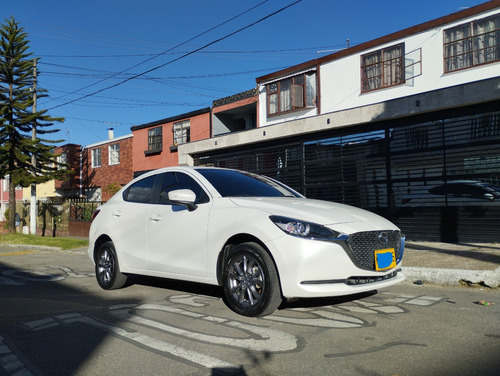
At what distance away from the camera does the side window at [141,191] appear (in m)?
5.99

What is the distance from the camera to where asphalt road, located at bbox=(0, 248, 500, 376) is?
3.12 m

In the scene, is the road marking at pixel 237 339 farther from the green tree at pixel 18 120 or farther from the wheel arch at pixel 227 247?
the green tree at pixel 18 120

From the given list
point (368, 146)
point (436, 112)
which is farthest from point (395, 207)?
point (436, 112)

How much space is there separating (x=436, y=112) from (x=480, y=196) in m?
2.38

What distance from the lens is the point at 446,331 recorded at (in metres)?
3.91

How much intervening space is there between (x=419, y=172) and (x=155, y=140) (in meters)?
17.7

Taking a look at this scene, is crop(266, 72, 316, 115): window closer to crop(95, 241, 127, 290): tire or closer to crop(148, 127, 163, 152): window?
crop(148, 127, 163, 152): window

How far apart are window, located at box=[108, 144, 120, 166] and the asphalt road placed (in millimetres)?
24431

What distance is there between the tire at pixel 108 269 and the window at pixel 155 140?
1910 centimetres

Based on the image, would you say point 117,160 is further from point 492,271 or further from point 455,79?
point 492,271

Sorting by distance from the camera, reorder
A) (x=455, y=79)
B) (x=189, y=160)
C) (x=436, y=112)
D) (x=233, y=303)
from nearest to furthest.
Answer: (x=233, y=303)
(x=436, y=112)
(x=455, y=79)
(x=189, y=160)

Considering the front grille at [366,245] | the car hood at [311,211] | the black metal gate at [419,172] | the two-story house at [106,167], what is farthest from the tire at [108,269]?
the two-story house at [106,167]

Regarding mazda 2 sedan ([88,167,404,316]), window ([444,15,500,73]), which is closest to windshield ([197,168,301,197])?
mazda 2 sedan ([88,167,404,316])

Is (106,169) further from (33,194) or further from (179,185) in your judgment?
(179,185)
